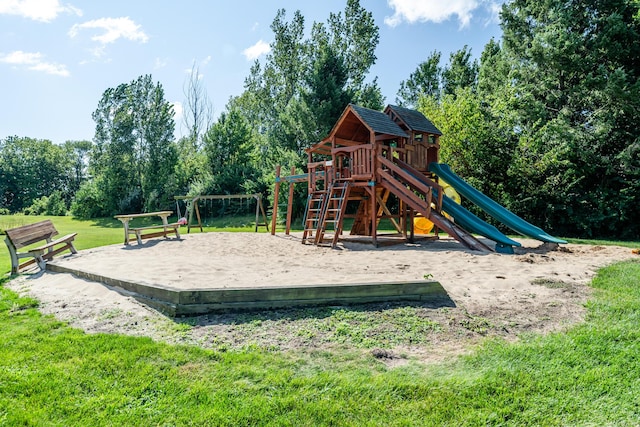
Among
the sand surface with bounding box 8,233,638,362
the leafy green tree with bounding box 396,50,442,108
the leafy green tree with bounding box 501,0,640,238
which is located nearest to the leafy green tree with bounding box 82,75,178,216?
the leafy green tree with bounding box 396,50,442,108

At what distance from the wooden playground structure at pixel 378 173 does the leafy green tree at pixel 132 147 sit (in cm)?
2412

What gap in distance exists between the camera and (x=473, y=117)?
60.0 feet

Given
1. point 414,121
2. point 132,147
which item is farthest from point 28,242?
point 132,147

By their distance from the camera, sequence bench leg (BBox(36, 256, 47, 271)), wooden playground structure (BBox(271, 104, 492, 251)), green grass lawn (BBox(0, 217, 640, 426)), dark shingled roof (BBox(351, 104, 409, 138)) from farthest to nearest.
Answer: dark shingled roof (BBox(351, 104, 409, 138))
wooden playground structure (BBox(271, 104, 492, 251))
bench leg (BBox(36, 256, 47, 271))
green grass lawn (BBox(0, 217, 640, 426))

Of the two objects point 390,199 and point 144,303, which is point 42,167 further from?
point 144,303

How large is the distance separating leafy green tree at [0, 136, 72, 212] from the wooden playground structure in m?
54.5

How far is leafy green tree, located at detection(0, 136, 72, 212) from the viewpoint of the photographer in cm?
5609

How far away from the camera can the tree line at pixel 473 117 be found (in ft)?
50.5

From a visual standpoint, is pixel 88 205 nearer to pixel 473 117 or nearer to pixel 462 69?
pixel 473 117

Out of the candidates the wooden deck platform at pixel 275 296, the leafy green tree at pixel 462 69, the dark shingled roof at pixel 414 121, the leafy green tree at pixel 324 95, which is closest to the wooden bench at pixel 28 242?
the wooden deck platform at pixel 275 296

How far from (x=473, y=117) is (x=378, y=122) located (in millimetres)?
8321

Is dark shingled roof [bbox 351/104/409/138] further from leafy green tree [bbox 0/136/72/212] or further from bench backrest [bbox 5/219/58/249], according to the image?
leafy green tree [bbox 0/136/72/212]

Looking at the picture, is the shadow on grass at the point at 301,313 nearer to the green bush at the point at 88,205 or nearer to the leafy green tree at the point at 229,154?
the leafy green tree at the point at 229,154

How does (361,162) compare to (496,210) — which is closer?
(496,210)
